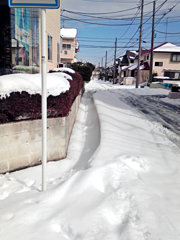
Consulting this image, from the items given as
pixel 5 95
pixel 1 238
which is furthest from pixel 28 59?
pixel 1 238

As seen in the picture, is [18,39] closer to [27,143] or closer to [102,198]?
[27,143]

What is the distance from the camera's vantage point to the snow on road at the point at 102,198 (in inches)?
84.6

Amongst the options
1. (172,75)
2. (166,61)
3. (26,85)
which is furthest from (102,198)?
(172,75)

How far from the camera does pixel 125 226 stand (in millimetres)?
2191

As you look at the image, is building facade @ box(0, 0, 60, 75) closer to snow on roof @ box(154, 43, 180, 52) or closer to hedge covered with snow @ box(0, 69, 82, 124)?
hedge covered with snow @ box(0, 69, 82, 124)

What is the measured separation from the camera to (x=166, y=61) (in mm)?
39406

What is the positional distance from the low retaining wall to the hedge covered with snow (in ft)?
0.51

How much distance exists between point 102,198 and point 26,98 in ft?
7.83

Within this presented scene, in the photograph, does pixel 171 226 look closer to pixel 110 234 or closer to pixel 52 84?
pixel 110 234

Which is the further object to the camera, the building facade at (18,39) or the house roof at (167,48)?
the house roof at (167,48)

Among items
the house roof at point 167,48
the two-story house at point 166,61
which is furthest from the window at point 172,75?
the house roof at point 167,48

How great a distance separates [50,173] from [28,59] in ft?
23.1

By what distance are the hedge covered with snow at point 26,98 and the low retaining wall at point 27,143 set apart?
0.15 metres

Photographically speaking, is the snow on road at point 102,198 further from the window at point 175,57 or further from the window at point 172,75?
the window at point 175,57
